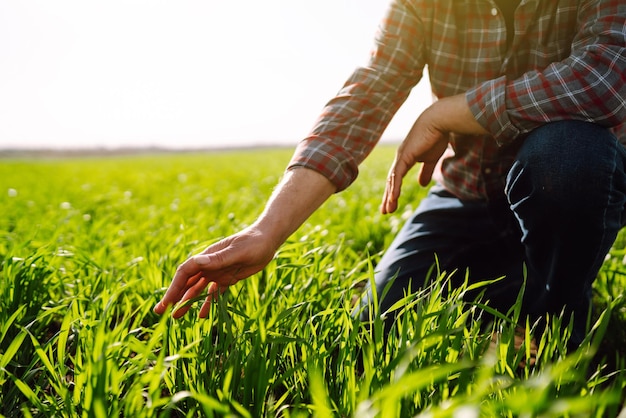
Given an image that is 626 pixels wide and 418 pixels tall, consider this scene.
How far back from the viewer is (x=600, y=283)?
75.6 inches

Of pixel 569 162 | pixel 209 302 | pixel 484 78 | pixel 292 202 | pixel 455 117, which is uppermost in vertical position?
pixel 484 78

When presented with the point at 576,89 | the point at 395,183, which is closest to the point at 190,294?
the point at 395,183

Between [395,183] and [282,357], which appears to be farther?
[395,183]

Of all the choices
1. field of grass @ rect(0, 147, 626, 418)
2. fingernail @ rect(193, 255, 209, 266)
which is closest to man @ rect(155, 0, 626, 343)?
fingernail @ rect(193, 255, 209, 266)

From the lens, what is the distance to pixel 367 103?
1792 millimetres

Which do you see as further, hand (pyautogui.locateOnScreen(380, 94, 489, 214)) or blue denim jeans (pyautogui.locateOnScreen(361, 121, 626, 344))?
hand (pyautogui.locateOnScreen(380, 94, 489, 214))

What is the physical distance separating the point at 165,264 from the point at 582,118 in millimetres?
1494

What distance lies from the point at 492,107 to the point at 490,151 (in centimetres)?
43

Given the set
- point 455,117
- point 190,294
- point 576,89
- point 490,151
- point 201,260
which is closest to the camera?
point 201,260

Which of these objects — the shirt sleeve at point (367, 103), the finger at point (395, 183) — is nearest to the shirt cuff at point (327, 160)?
the shirt sleeve at point (367, 103)

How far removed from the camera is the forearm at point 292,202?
1368 millimetres

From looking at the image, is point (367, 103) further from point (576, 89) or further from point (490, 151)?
point (576, 89)

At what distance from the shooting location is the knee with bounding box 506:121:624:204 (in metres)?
1.36

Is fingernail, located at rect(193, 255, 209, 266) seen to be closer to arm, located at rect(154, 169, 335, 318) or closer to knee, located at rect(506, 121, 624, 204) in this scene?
arm, located at rect(154, 169, 335, 318)
